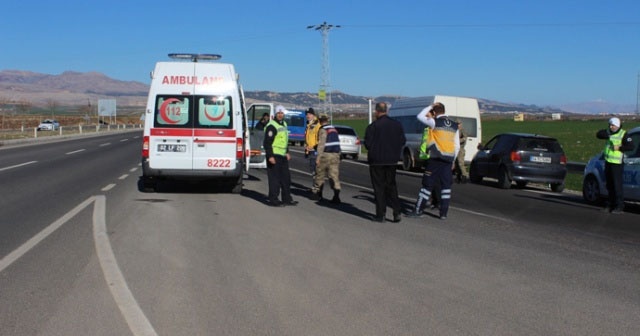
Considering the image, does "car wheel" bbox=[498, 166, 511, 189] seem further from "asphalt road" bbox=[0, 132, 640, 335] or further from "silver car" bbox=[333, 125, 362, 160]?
"silver car" bbox=[333, 125, 362, 160]

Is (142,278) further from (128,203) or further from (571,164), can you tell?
(571,164)

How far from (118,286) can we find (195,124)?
826cm

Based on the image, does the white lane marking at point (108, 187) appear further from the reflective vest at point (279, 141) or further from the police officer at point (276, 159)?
the reflective vest at point (279, 141)

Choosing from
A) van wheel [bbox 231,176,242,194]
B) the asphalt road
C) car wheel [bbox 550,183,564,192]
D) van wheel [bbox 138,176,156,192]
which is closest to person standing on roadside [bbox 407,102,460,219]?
the asphalt road

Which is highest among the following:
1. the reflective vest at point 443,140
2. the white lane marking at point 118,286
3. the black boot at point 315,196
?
the reflective vest at point 443,140

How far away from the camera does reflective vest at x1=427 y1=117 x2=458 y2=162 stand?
11.0m

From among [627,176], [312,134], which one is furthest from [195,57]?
[627,176]

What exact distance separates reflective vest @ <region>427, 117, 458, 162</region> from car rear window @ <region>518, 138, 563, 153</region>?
26.0 feet

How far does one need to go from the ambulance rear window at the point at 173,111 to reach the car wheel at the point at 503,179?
28.0 feet

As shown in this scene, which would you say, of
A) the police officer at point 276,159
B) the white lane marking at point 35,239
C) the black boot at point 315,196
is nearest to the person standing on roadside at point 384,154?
the police officer at point 276,159

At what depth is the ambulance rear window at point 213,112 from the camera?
46.9ft

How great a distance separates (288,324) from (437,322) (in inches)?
44.3

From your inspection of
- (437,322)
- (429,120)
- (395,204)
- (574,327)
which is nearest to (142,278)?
(437,322)

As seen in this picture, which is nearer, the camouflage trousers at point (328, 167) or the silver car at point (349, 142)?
the camouflage trousers at point (328, 167)
